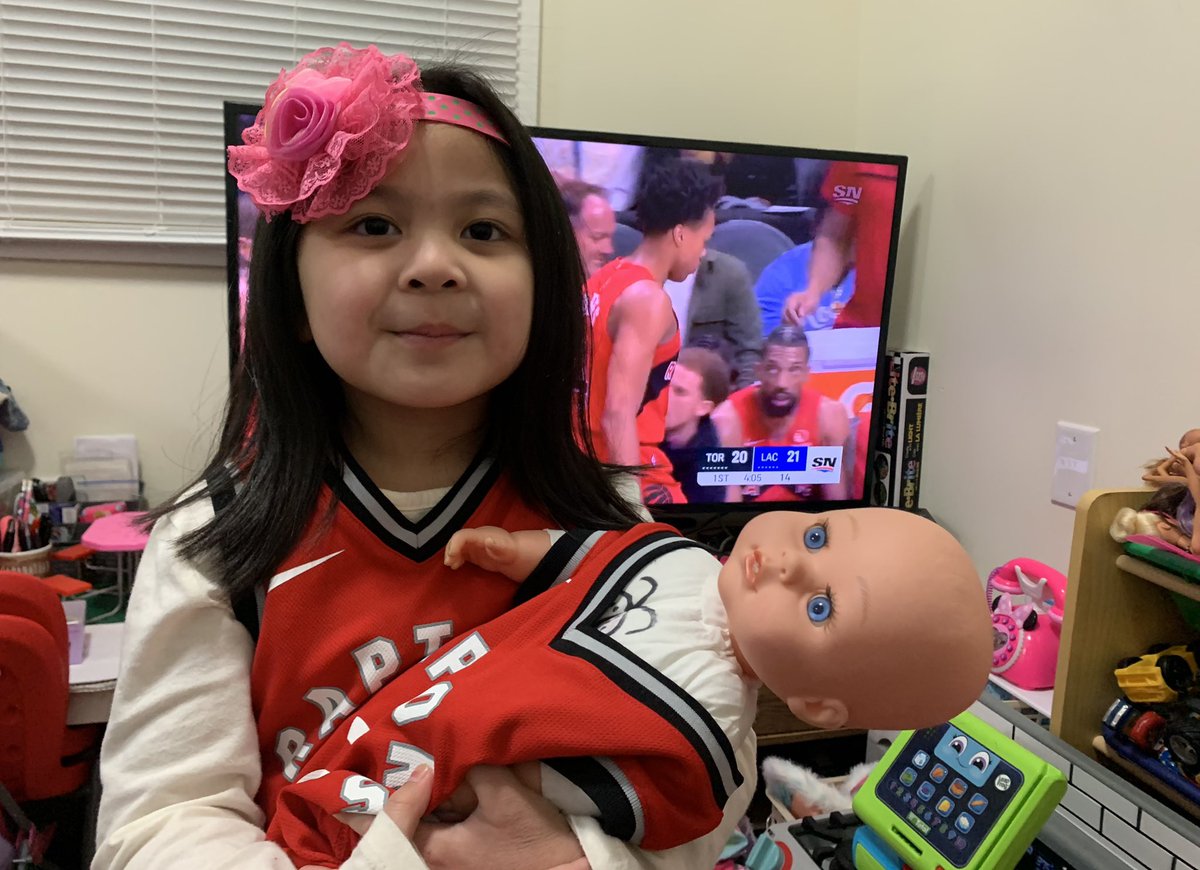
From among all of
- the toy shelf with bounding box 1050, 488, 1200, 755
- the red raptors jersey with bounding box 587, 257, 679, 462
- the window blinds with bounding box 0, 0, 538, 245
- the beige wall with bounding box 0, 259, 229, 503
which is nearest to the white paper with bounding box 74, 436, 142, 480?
the beige wall with bounding box 0, 259, 229, 503

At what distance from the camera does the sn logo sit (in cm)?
173

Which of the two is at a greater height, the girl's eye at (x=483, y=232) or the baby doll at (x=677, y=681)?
the girl's eye at (x=483, y=232)

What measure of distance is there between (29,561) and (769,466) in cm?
141

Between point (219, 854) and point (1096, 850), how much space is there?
0.97 meters

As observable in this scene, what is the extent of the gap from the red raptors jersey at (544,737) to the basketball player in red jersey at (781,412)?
1.13 meters

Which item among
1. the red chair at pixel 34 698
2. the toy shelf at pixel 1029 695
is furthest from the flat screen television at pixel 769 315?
the red chair at pixel 34 698

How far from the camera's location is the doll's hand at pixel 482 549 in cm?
70

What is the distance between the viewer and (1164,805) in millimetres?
989

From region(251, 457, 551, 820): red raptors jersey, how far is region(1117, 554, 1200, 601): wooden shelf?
793 millimetres

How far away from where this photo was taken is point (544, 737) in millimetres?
566

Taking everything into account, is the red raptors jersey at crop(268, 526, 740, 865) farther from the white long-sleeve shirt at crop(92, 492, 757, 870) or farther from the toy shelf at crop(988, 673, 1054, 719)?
the toy shelf at crop(988, 673, 1054, 719)

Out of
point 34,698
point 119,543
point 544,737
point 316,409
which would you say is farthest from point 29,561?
point 544,737

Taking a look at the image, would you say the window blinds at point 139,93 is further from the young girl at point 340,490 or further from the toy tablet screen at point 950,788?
the toy tablet screen at point 950,788

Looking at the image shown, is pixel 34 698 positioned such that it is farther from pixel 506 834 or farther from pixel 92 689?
pixel 506 834
